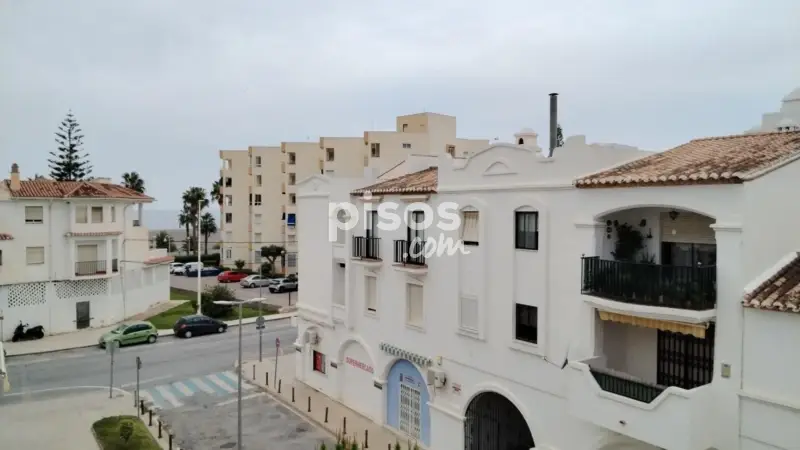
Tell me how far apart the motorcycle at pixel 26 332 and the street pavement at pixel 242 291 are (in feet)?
51.3

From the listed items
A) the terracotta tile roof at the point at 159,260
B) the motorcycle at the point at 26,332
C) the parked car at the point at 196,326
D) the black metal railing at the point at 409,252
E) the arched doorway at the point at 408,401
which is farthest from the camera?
the terracotta tile roof at the point at 159,260

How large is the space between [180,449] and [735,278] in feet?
57.8

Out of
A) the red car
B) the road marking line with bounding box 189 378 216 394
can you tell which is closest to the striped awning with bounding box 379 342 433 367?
the road marking line with bounding box 189 378 216 394

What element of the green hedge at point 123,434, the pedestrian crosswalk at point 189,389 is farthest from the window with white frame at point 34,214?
the green hedge at point 123,434

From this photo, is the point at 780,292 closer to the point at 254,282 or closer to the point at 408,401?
the point at 408,401

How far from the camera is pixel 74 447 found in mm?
19719

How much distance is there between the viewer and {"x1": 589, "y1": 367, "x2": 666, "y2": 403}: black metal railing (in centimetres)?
1327

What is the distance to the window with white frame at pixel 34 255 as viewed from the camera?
35094 mm

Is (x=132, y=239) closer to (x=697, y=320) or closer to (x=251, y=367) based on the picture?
→ (x=251, y=367)

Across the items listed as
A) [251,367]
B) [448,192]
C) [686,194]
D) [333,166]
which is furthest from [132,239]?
[686,194]

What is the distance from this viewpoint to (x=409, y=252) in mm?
20875

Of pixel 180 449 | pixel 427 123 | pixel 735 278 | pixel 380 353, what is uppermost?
pixel 427 123

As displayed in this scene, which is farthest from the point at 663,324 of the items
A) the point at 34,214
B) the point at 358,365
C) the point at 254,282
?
the point at 254,282

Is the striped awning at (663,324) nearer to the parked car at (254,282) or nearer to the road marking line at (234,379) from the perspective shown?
the road marking line at (234,379)
